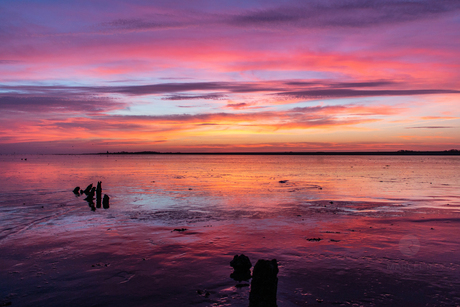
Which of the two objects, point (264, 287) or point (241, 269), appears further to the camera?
point (241, 269)

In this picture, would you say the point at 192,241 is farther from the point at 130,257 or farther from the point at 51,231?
the point at 51,231

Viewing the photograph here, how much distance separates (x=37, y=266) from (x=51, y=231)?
596 centimetres

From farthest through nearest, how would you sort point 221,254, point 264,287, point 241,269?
point 221,254
point 241,269
point 264,287

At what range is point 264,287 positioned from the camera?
8.30m

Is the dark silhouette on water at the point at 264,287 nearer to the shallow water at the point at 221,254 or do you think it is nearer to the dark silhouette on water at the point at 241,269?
the shallow water at the point at 221,254

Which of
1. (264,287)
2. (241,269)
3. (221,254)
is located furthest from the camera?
(221,254)

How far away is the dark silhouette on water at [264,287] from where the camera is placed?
8227 mm

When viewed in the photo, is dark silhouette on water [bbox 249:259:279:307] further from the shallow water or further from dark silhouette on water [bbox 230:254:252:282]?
dark silhouette on water [bbox 230:254:252:282]

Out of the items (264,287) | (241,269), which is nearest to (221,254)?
(241,269)

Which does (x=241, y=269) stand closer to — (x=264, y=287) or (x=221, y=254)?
(x=221, y=254)

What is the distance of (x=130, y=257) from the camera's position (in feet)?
41.6

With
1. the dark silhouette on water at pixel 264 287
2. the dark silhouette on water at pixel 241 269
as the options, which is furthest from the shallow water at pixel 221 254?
the dark silhouette on water at pixel 264 287

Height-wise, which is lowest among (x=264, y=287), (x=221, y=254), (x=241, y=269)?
(x=221, y=254)

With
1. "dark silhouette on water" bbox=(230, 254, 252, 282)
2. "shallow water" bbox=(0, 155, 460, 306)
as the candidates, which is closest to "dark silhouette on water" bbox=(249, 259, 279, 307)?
"shallow water" bbox=(0, 155, 460, 306)
